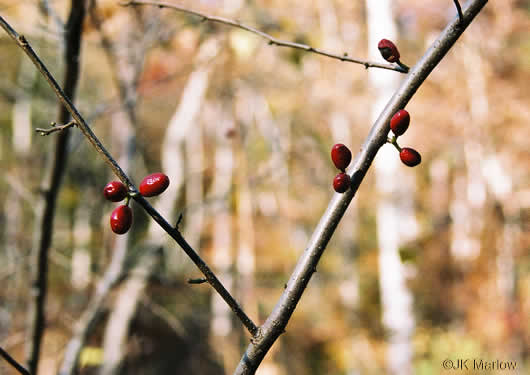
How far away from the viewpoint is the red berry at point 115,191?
1.70 ft

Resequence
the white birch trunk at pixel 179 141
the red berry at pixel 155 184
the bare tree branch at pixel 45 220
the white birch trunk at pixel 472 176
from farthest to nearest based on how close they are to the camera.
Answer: the white birch trunk at pixel 472 176
the white birch trunk at pixel 179 141
the bare tree branch at pixel 45 220
the red berry at pixel 155 184

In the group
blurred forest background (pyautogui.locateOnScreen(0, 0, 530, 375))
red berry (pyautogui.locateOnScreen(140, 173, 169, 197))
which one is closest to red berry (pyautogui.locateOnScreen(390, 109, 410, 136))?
red berry (pyautogui.locateOnScreen(140, 173, 169, 197))

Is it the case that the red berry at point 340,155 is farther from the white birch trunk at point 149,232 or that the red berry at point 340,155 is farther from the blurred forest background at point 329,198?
the blurred forest background at point 329,198

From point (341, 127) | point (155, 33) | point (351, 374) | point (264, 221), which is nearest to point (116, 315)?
point (155, 33)

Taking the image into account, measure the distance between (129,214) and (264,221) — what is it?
644 inches

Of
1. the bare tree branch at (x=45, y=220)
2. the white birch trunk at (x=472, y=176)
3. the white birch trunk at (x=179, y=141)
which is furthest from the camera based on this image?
the white birch trunk at (x=472, y=176)

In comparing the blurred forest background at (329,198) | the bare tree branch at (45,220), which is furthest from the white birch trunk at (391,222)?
the bare tree branch at (45,220)

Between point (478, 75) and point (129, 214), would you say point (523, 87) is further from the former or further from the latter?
point (129, 214)

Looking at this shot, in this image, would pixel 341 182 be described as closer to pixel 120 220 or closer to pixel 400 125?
pixel 400 125

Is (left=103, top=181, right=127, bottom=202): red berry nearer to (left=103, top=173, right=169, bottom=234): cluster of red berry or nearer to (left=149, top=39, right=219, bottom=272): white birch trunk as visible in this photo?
(left=103, top=173, right=169, bottom=234): cluster of red berry

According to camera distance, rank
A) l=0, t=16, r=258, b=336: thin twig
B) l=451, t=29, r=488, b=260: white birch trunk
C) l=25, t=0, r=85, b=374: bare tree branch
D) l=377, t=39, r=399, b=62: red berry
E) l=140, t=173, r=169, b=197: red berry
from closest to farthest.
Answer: l=0, t=16, r=258, b=336: thin twig, l=140, t=173, r=169, b=197: red berry, l=377, t=39, r=399, b=62: red berry, l=25, t=0, r=85, b=374: bare tree branch, l=451, t=29, r=488, b=260: white birch trunk

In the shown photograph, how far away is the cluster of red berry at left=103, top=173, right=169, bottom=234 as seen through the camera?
0.52 meters

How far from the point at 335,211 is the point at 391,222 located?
12.8ft

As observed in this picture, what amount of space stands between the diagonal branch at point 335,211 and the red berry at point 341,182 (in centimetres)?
2
